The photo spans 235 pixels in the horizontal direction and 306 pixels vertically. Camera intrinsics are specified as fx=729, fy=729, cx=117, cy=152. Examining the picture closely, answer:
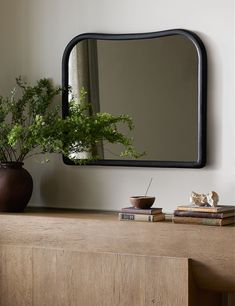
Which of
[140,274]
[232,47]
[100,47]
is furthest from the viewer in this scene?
[100,47]

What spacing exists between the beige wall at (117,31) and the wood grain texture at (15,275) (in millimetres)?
452

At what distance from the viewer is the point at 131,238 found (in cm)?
315

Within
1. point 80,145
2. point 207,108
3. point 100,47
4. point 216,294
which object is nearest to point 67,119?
point 80,145

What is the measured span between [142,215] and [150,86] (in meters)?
0.66

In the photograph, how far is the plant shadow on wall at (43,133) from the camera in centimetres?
339

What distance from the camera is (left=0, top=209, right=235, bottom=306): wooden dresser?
3037mm

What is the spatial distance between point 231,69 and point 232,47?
100 millimetres

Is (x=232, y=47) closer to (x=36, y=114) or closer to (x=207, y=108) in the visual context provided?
(x=207, y=108)

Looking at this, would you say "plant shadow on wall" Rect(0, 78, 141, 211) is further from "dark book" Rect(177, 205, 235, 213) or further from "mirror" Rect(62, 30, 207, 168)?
"dark book" Rect(177, 205, 235, 213)

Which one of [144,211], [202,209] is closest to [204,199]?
[202,209]

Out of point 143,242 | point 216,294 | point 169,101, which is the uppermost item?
point 169,101

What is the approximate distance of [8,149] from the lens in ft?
12.2

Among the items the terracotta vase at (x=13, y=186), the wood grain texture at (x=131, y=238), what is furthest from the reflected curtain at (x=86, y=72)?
the wood grain texture at (x=131, y=238)

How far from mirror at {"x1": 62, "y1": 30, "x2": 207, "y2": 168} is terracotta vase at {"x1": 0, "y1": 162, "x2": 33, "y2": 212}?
266 millimetres
